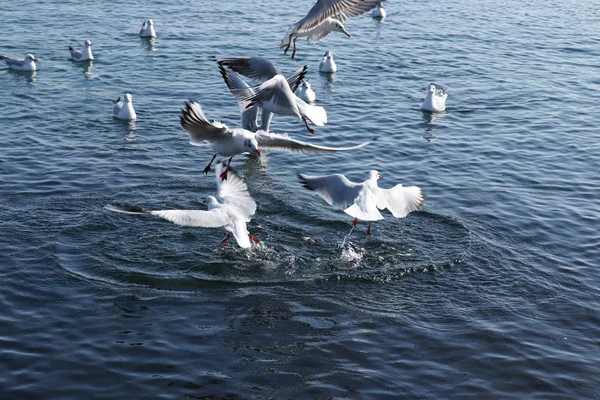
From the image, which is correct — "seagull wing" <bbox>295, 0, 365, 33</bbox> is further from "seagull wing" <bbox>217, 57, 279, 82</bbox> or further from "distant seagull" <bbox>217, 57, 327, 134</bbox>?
"seagull wing" <bbox>217, 57, 279, 82</bbox>

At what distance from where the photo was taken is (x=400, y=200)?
12.6 m

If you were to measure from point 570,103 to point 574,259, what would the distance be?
9.55m

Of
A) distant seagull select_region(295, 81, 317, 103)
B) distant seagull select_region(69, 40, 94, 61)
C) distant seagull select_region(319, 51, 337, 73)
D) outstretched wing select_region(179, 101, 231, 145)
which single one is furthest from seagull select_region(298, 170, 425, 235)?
distant seagull select_region(69, 40, 94, 61)

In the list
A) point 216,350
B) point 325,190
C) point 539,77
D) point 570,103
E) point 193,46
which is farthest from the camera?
point 193,46

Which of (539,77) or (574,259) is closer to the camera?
(574,259)

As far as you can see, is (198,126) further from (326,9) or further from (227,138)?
(326,9)

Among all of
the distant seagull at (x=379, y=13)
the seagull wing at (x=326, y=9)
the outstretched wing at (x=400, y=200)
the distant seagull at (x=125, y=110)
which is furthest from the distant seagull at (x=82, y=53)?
the outstretched wing at (x=400, y=200)

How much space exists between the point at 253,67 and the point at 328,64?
8312 millimetres

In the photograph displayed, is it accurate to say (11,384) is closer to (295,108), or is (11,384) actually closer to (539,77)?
(295,108)

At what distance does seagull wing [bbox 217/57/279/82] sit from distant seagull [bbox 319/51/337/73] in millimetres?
8185

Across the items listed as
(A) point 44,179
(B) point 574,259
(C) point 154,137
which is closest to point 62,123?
(C) point 154,137

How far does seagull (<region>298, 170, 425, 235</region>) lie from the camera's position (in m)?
12.3

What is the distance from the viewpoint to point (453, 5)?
108ft

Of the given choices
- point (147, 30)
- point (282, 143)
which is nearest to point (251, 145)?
point (282, 143)
